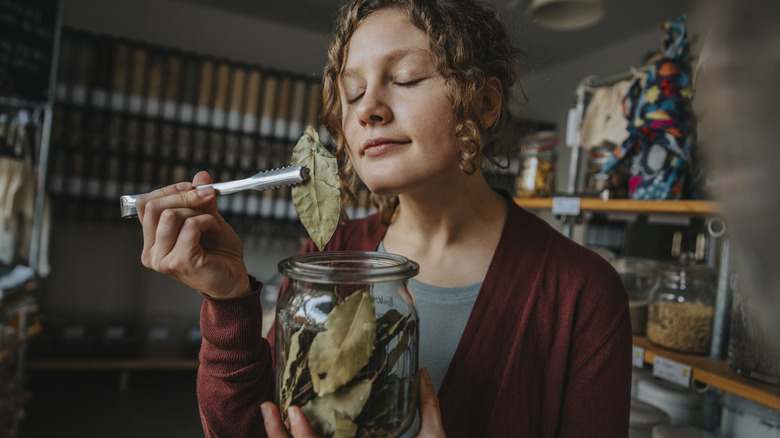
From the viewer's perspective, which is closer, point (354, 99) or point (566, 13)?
point (354, 99)

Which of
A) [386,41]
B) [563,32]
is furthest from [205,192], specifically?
[563,32]

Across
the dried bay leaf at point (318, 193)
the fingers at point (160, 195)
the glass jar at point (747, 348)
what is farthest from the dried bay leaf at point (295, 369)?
the glass jar at point (747, 348)

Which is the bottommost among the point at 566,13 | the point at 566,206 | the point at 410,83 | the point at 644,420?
the point at 644,420

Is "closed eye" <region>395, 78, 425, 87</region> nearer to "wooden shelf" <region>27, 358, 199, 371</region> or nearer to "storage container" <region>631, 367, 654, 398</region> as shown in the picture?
"storage container" <region>631, 367, 654, 398</region>

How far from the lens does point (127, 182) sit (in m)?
3.49

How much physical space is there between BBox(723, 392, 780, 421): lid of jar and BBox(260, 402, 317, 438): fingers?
130cm

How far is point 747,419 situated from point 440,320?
3.39ft

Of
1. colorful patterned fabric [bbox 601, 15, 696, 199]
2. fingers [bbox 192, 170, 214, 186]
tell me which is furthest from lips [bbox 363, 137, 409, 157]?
colorful patterned fabric [bbox 601, 15, 696, 199]

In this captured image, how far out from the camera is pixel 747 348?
1.20 meters

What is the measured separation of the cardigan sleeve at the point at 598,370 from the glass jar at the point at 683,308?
2.66ft

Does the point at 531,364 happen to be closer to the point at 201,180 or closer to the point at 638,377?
the point at 201,180

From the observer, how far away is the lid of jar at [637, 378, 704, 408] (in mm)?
1514

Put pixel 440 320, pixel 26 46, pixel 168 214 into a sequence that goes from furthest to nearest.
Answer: pixel 26 46 → pixel 440 320 → pixel 168 214

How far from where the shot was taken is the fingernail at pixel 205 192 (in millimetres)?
619
